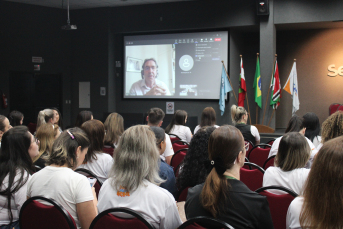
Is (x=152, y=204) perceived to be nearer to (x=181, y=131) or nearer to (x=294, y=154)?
(x=294, y=154)

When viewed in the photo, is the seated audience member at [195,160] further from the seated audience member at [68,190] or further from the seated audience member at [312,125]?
the seated audience member at [312,125]

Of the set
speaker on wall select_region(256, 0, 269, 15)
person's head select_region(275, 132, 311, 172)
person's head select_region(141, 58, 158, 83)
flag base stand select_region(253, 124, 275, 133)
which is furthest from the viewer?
person's head select_region(141, 58, 158, 83)

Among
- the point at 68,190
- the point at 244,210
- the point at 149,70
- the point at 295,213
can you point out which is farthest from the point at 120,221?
the point at 149,70

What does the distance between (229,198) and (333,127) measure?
180cm

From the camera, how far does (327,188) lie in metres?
1.08

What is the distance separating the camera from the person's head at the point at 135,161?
1.72 m

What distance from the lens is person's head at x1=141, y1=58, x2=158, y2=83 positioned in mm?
9172

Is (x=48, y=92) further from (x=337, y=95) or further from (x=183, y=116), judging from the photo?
(x=337, y=95)

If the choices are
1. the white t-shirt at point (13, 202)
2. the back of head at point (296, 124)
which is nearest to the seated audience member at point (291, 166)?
the back of head at point (296, 124)

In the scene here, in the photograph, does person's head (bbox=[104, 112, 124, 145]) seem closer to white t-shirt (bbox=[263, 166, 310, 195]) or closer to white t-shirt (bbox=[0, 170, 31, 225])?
white t-shirt (bbox=[0, 170, 31, 225])

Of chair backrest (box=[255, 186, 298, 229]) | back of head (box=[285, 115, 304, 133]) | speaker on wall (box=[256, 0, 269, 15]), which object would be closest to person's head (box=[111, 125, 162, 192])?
chair backrest (box=[255, 186, 298, 229])

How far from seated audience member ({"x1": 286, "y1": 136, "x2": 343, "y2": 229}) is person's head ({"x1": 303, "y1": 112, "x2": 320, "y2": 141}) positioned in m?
2.97

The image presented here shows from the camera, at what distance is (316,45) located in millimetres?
8531

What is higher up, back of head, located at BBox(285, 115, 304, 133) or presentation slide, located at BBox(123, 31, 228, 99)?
presentation slide, located at BBox(123, 31, 228, 99)
